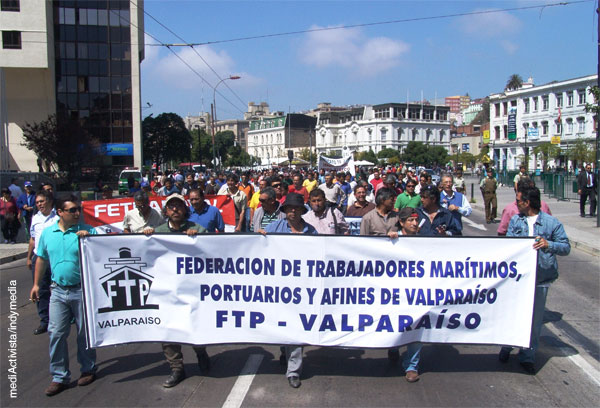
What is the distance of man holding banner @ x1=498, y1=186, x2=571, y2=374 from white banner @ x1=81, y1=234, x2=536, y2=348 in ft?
0.48

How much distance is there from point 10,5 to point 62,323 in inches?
1754

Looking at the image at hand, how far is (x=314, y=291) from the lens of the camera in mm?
5098

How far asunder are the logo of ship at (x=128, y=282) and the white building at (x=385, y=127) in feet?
414

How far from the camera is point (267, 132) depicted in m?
156

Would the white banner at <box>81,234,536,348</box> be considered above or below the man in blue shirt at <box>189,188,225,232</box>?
below

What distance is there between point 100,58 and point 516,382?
5225cm

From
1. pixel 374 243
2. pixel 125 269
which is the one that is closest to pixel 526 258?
pixel 374 243

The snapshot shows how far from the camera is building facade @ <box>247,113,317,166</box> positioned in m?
147

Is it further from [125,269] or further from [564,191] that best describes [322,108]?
[125,269]

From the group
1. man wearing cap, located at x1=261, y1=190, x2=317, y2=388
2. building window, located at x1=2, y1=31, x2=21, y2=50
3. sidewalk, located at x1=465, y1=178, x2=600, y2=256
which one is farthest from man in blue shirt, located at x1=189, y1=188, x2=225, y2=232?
building window, located at x1=2, y1=31, x2=21, y2=50

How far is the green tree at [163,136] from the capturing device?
233 feet

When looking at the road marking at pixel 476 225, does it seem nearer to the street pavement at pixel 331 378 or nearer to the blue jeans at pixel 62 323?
the street pavement at pixel 331 378

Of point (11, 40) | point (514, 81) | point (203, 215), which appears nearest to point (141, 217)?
point (203, 215)

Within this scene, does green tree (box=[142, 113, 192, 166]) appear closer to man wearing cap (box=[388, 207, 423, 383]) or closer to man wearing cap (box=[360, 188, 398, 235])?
man wearing cap (box=[360, 188, 398, 235])
